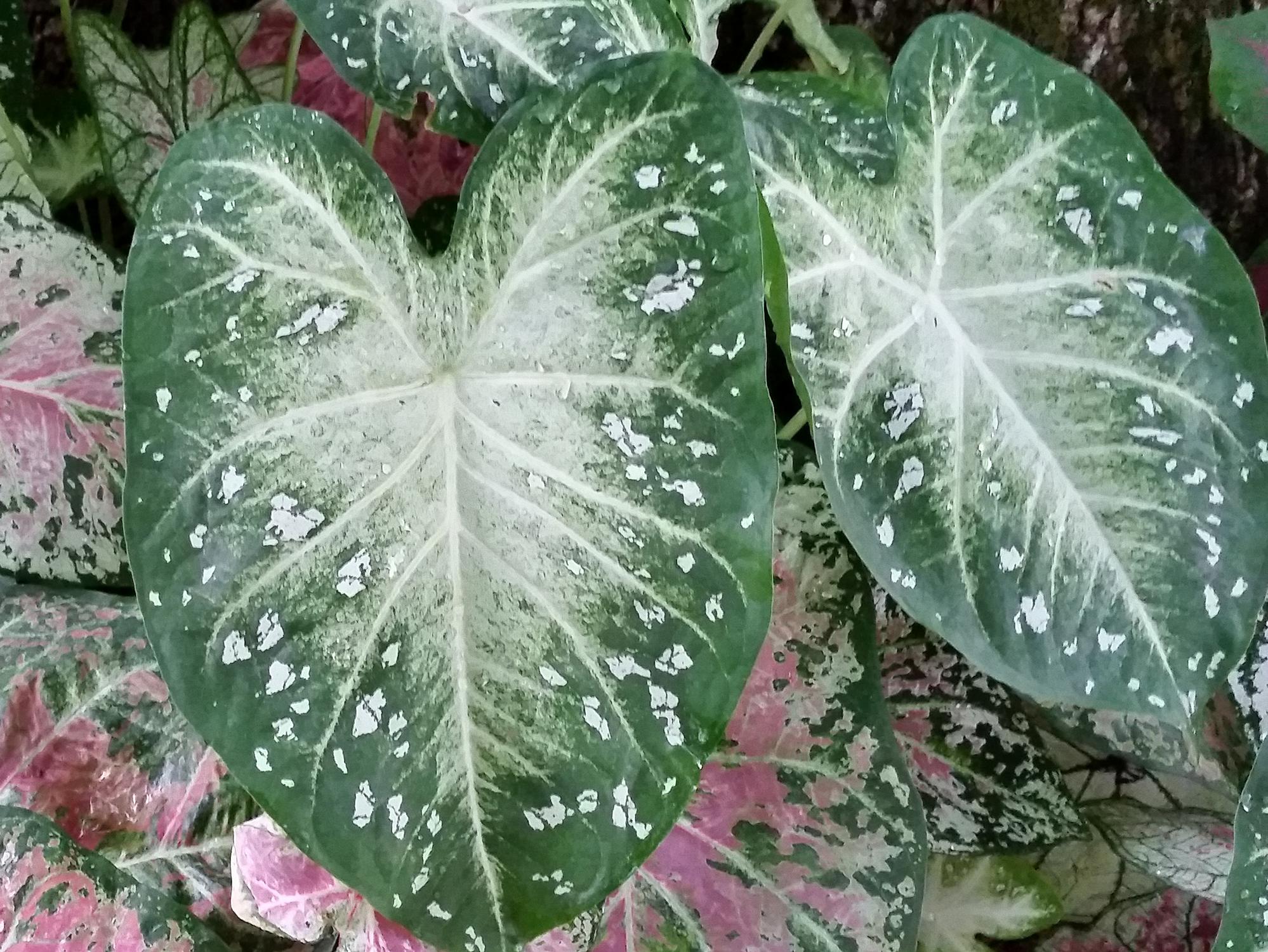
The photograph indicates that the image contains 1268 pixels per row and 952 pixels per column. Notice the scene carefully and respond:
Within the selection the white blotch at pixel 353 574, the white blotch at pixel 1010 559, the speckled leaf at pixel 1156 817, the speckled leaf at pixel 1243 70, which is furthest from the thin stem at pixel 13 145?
the speckled leaf at pixel 1156 817

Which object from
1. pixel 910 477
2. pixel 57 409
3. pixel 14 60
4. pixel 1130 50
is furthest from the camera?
pixel 1130 50

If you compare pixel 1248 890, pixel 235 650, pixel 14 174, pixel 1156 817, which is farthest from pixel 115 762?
pixel 1156 817

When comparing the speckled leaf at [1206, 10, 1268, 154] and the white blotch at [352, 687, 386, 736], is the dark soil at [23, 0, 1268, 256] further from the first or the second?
the white blotch at [352, 687, 386, 736]

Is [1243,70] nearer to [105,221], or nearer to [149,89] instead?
[149,89]

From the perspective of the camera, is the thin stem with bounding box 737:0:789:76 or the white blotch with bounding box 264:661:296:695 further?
the thin stem with bounding box 737:0:789:76

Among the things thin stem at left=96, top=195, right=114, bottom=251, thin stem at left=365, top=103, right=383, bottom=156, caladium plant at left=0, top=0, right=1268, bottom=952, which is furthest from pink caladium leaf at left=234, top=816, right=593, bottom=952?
thin stem at left=96, top=195, right=114, bottom=251
